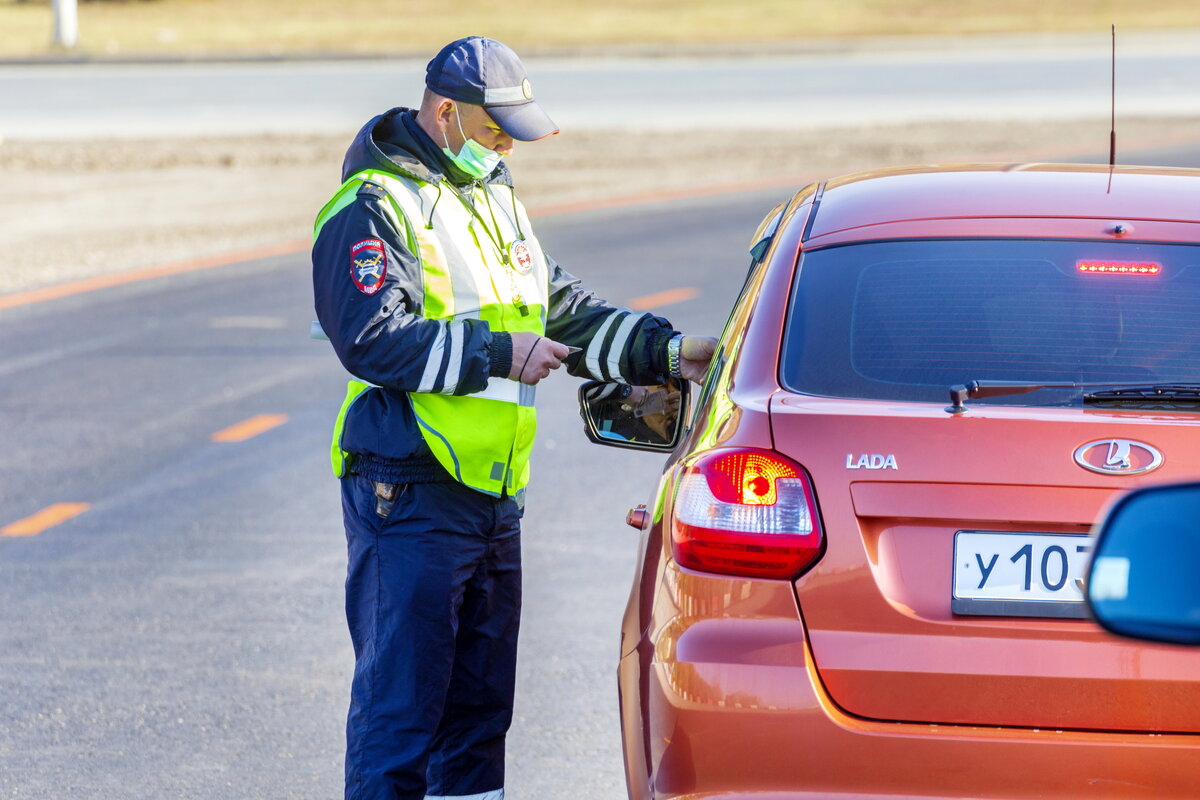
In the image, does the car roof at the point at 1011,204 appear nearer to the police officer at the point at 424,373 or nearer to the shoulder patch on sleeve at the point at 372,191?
the police officer at the point at 424,373

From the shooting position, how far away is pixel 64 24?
42.0 metres

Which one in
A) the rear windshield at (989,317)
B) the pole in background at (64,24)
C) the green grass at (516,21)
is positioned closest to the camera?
the rear windshield at (989,317)

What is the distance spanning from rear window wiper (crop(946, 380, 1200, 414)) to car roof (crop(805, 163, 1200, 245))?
45cm

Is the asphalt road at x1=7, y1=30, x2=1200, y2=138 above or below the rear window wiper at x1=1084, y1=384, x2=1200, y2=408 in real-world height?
below

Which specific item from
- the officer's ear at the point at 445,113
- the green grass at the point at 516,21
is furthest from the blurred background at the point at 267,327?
the green grass at the point at 516,21

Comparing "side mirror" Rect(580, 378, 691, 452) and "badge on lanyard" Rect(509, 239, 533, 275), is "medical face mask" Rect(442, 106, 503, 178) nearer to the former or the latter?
"badge on lanyard" Rect(509, 239, 533, 275)

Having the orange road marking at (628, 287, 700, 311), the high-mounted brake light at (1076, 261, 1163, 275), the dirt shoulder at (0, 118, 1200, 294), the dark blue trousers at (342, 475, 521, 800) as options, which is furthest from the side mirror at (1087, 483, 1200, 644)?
the dirt shoulder at (0, 118, 1200, 294)

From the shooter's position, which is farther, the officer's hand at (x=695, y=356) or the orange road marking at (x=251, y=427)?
the orange road marking at (x=251, y=427)

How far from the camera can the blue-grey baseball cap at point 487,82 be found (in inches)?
149

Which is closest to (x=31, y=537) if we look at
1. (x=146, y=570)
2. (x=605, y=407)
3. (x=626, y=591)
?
(x=146, y=570)

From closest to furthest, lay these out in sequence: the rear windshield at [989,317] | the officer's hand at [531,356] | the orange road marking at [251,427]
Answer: the rear windshield at [989,317] → the officer's hand at [531,356] → the orange road marking at [251,427]

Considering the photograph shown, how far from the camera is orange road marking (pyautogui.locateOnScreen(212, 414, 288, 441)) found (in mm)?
8398

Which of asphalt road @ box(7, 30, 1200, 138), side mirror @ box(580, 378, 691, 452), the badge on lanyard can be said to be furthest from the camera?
asphalt road @ box(7, 30, 1200, 138)

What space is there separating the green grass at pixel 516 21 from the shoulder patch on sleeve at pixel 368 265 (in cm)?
3527
